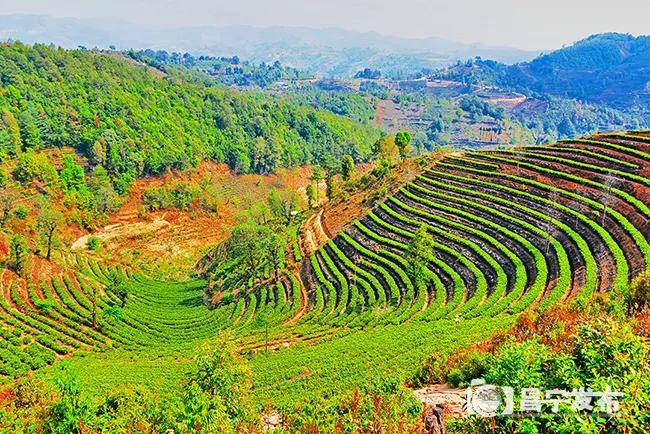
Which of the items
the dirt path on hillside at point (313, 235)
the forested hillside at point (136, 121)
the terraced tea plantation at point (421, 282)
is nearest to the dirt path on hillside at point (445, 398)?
the terraced tea plantation at point (421, 282)

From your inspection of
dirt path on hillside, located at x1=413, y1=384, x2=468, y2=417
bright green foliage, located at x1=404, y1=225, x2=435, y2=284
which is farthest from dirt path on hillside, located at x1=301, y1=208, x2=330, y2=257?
dirt path on hillside, located at x1=413, y1=384, x2=468, y2=417

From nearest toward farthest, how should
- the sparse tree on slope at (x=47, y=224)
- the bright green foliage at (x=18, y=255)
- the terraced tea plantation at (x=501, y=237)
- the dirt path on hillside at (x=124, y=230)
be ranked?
the terraced tea plantation at (x=501, y=237)
the bright green foliage at (x=18, y=255)
the sparse tree on slope at (x=47, y=224)
the dirt path on hillside at (x=124, y=230)

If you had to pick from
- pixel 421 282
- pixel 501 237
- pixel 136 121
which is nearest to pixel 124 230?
pixel 136 121

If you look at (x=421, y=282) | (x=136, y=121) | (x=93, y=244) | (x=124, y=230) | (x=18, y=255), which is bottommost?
(x=124, y=230)

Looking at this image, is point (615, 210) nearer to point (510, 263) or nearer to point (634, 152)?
point (510, 263)

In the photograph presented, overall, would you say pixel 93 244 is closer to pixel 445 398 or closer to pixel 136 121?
pixel 136 121

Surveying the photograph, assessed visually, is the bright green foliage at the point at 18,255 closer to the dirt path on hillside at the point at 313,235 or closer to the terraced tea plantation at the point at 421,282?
the terraced tea plantation at the point at 421,282
